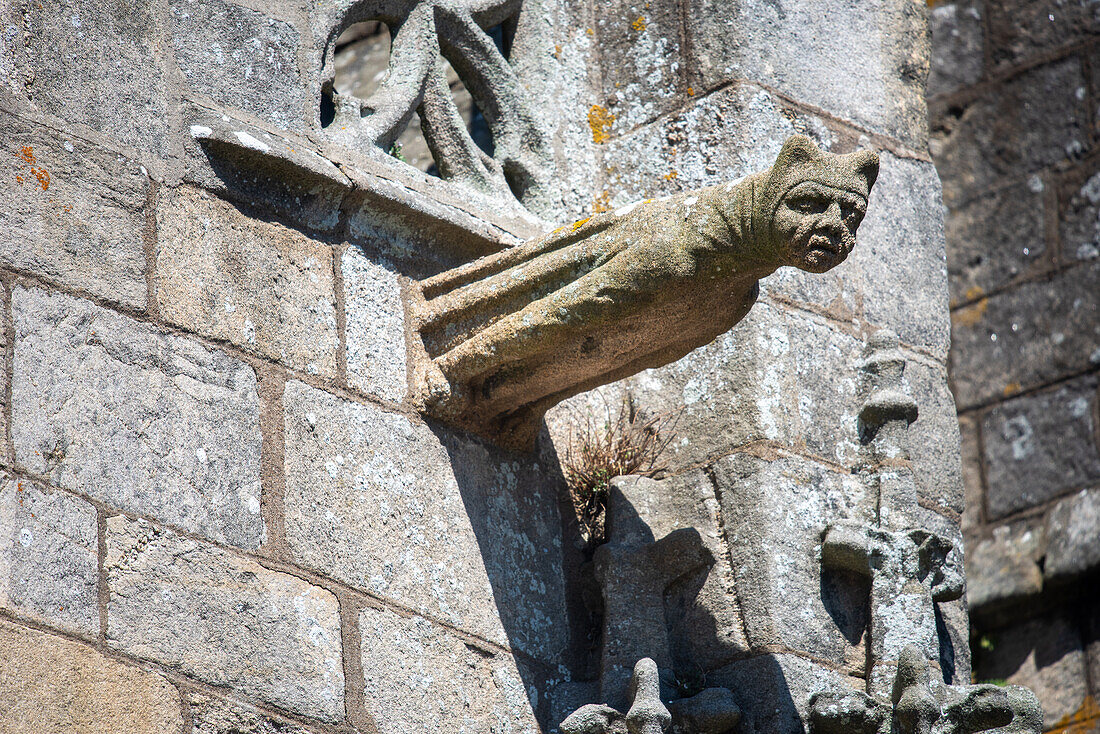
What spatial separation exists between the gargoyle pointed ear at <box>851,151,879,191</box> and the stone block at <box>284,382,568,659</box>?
1077 millimetres

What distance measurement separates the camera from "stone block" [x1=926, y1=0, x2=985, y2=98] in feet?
21.5

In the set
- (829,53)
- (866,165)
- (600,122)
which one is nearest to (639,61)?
(600,122)

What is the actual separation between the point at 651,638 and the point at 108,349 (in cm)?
128

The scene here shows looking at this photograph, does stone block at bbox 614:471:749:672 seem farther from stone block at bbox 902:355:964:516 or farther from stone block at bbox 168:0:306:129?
stone block at bbox 168:0:306:129

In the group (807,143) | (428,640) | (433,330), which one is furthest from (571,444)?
(807,143)

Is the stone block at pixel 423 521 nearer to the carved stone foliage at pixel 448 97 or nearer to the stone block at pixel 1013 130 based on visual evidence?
the carved stone foliage at pixel 448 97

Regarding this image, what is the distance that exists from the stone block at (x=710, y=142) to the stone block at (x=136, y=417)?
1295 millimetres

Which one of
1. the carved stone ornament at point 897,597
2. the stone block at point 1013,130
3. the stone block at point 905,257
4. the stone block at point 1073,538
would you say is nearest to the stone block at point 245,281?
the carved stone ornament at point 897,597

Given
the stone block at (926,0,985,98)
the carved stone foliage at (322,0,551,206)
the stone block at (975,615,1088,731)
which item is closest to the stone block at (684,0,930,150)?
the carved stone foliage at (322,0,551,206)

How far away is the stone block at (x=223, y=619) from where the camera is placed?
8.84 ft

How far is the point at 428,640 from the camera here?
3107mm

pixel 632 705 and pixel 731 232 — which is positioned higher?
pixel 731 232

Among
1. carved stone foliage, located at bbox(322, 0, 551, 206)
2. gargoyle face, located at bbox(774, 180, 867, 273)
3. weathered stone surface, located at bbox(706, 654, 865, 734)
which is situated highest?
carved stone foliage, located at bbox(322, 0, 551, 206)

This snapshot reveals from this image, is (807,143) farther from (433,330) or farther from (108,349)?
(108,349)
